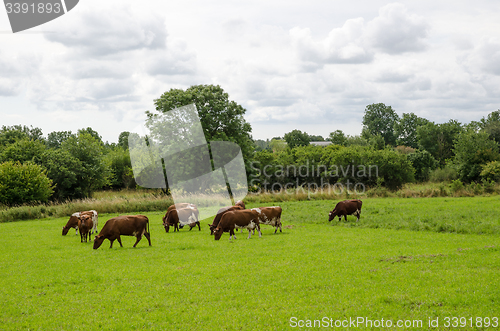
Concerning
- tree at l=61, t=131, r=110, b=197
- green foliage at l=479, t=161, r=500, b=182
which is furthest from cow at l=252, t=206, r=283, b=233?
green foliage at l=479, t=161, r=500, b=182

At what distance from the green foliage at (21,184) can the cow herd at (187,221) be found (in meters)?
20.2

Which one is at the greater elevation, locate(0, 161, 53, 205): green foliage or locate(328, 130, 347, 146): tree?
locate(328, 130, 347, 146): tree

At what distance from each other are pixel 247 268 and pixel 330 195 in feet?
103

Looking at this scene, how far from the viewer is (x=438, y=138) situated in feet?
288

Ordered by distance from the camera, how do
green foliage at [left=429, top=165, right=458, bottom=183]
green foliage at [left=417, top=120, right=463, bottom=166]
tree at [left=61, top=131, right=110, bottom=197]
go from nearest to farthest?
1. tree at [left=61, top=131, right=110, bottom=197]
2. green foliage at [left=429, top=165, right=458, bottom=183]
3. green foliage at [left=417, top=120, right=463, bottom=166]

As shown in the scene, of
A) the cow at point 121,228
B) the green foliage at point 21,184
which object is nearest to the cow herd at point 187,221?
the cow at point 121,228

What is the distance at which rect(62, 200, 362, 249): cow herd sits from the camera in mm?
17203

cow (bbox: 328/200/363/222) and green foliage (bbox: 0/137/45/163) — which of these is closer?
cow (bbox: 328/200/363/222)

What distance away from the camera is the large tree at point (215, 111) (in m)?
47.0

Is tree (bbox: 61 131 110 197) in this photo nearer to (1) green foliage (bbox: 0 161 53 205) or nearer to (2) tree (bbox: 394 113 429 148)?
(1) green foliage (bbox: 0 161 53 205)

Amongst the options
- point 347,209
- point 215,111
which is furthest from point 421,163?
point 347,209

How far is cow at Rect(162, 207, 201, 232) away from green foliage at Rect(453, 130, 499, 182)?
4479 centimetres

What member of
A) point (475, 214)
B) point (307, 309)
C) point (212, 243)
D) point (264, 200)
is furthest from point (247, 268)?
point (264, 200)

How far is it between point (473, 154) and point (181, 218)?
158ft
